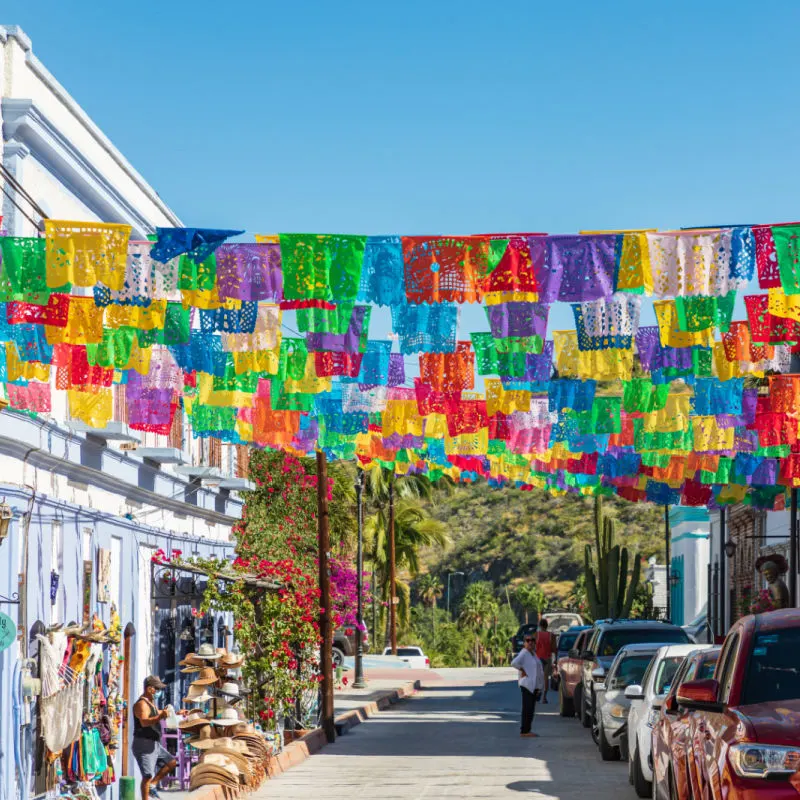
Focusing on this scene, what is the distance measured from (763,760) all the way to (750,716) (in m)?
0.50

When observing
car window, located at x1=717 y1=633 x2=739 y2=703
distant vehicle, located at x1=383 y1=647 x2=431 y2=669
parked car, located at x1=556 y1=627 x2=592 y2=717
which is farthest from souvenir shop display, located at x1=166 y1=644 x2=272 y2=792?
distant vehicle, located at x1=383 y1=647 x2=431 y2=669

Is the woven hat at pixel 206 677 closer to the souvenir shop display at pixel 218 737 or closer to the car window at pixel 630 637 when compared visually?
the souvenir shop display at pixel 218 737

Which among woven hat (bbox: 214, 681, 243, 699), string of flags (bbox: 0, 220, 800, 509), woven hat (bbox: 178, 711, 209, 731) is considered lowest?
woven hat (bbox: 178, 711, 209, 731)

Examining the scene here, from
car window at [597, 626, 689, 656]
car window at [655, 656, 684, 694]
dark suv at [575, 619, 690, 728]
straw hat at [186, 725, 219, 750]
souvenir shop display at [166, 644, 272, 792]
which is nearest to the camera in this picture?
souvenir shop display at [166, 644, 272, 792]

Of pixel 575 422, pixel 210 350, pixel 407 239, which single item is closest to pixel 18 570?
pixel 210 350

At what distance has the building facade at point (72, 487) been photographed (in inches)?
647

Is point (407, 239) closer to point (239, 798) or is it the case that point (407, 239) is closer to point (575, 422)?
point (239, 798)

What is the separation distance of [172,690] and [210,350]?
10827 millimetres

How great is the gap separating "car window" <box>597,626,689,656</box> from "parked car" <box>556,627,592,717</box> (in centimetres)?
220

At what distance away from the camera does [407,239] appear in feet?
42.4

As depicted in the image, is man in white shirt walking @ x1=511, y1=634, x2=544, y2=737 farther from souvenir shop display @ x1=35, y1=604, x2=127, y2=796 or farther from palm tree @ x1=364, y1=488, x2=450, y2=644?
palm tree @ x1=364, y1=488, x2=450, y2=644

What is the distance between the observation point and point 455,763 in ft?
67.4

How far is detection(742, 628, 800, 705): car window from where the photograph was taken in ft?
29.6

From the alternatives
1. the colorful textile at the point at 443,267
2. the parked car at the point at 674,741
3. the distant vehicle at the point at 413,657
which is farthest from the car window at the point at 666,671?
the distant vehicle at the point at 413,657
